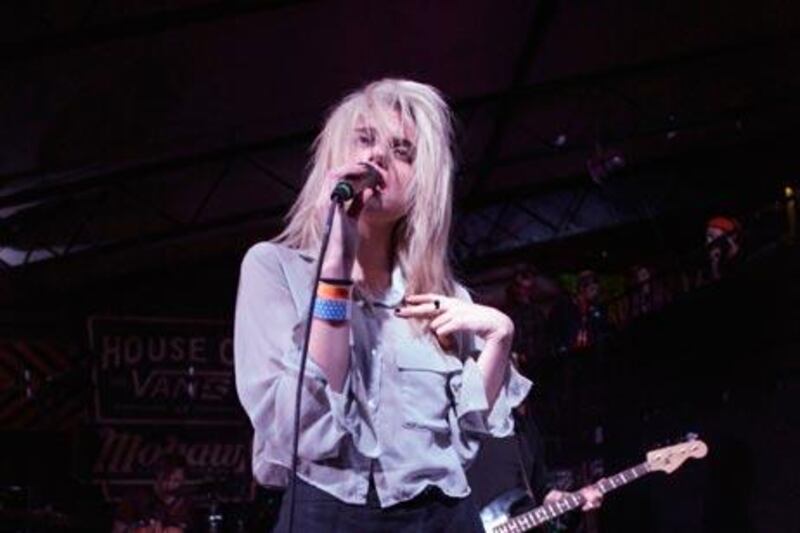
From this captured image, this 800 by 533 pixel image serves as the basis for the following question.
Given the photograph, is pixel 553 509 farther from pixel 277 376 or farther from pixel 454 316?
pixel 277 376

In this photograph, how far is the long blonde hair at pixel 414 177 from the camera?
1895 mm

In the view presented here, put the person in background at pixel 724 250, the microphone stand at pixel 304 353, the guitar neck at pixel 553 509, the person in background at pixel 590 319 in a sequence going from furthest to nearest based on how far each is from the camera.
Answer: the person in background at pixel 590 319
the person in background at pixel 724 250
the guitar neck at pixel 553 509
the microphone stand at pixel 304 353

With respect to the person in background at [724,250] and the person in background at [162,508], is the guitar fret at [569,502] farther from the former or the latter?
the person in background at [162,508]

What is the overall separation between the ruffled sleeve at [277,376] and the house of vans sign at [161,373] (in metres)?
10.5

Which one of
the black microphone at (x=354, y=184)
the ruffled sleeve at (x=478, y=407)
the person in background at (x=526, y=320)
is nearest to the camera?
the black microphone at (x=354, y=184)

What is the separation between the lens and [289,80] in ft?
27.7

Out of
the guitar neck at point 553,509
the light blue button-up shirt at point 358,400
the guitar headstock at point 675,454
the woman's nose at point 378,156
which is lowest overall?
the light blue button-up shirt at point 358,400

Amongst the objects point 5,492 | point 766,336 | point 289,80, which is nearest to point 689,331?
point 766,336

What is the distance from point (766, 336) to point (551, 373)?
2.81 metres

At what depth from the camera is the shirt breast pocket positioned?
176 centimetres

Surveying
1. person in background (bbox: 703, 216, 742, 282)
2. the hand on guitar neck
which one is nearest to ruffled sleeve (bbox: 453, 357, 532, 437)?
the hand on guitar neck

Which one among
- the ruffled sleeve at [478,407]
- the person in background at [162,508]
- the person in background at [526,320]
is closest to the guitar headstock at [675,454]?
the person in background at [526,320]

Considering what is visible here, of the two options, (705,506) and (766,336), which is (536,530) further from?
(766,336)

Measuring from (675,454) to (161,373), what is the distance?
7076mm
